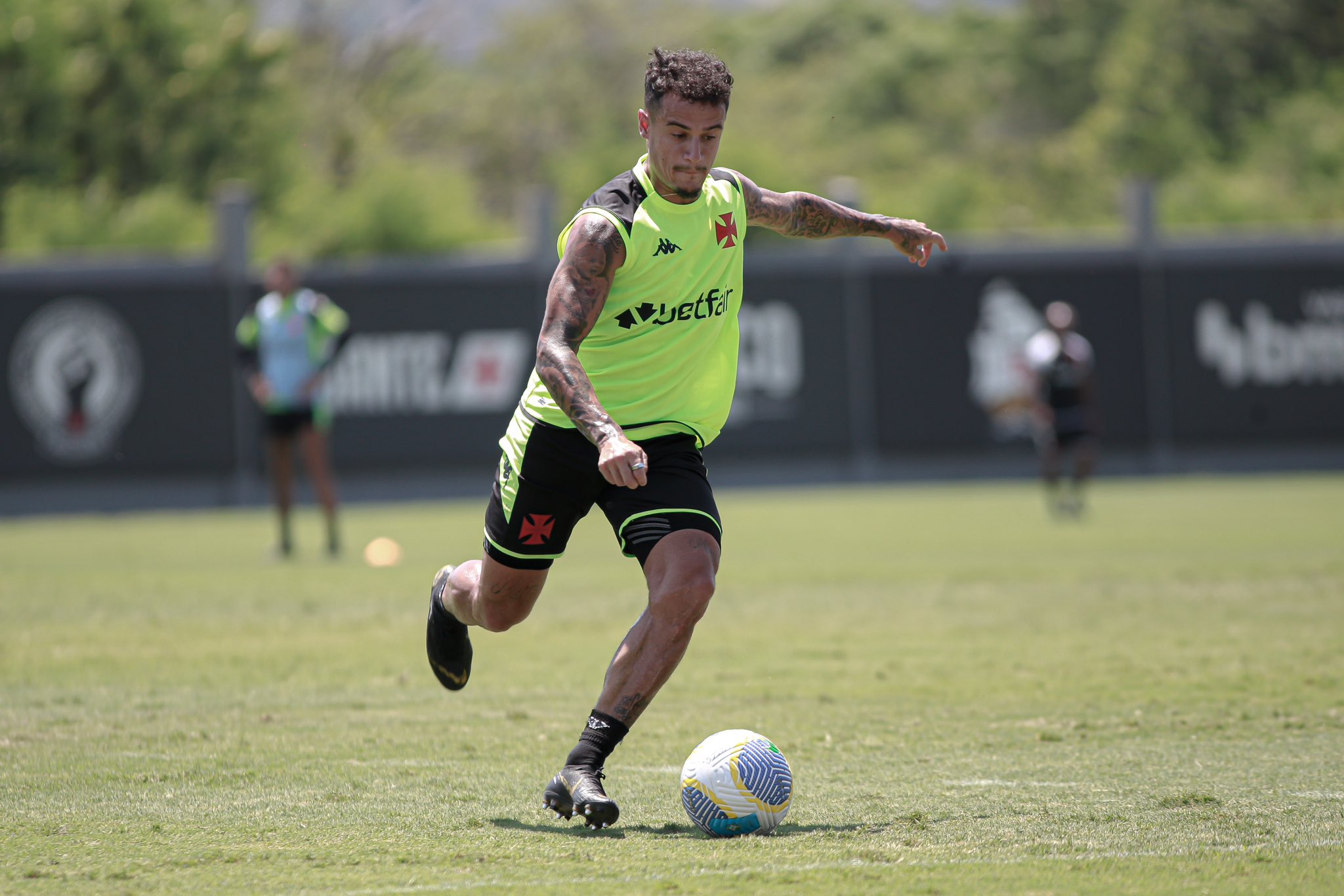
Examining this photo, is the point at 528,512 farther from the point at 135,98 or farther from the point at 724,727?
the point at 135,98

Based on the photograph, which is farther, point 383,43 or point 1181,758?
point 383,43

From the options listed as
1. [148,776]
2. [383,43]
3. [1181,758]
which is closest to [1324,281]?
[1181,758]

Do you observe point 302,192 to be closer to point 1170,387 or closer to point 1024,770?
point 1170,387

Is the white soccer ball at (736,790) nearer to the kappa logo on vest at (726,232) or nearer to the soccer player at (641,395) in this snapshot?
the soccer player at (641,395)

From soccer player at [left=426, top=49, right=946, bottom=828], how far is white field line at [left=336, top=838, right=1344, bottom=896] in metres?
0.57

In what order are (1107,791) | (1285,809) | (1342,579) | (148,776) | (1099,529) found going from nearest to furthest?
(1285,809), (1107,791), (148,776), (1342,579), (1099,529)

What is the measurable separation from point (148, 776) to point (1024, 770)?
3.04 m

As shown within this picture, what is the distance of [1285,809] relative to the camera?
16.8 feet

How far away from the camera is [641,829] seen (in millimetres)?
5031

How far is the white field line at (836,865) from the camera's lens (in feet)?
14.0

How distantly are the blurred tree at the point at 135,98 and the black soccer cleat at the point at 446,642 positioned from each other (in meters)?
31.1

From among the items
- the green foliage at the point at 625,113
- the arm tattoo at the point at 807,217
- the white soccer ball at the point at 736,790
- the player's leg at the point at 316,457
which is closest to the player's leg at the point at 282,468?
the player's leg at the point at 316,457

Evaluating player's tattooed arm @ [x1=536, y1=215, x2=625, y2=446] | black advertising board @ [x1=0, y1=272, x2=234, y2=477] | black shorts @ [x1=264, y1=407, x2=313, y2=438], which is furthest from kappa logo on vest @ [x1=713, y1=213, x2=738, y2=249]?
black advertising board @ [x1=0, y1=272, x2=234, y2=477]

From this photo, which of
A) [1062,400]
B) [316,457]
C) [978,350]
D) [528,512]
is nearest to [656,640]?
[528,512]
